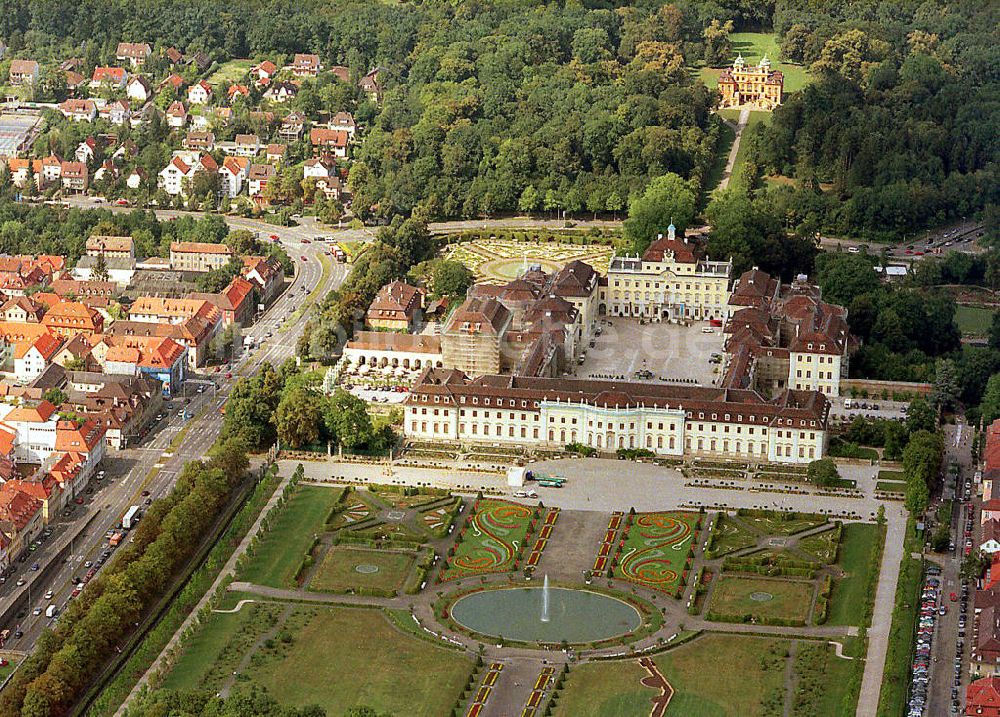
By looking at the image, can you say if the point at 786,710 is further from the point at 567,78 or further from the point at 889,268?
the point at 567,78

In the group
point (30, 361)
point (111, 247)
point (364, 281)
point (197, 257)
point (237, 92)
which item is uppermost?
point (30, 361)

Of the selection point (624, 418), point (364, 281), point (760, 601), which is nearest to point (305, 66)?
point (364, 281)

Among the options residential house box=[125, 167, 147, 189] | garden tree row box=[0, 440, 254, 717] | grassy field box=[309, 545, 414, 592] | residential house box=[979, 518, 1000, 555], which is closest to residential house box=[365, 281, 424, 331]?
garden tree row box=[0, 440, 254, 717]

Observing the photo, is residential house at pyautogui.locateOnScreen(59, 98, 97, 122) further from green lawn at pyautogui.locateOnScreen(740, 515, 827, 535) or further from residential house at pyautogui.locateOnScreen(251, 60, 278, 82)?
green lawn at pyautogui.locateOnScreen(740, 515, 827, 535)

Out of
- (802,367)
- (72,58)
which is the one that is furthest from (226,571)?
(72,58)

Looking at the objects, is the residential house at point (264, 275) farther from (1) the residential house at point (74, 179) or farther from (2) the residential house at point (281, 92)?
(2) the residential house at point (281, 92)

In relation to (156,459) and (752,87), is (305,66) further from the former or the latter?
(156,459)
